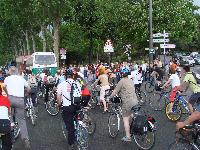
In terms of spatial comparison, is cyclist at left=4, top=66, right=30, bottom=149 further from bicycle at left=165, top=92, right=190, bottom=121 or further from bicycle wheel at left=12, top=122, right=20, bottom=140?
bicycle at left=165, top=92, right=190, bottom=121

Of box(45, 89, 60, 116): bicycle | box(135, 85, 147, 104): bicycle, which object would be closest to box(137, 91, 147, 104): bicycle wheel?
box(135, 85, 147, 104): bicycle

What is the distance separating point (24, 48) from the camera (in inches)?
3469

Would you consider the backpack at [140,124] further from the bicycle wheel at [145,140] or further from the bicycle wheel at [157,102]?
the bicycle wheel at [157,102]

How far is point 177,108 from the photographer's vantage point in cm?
1512

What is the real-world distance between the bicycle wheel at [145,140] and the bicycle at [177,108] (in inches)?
155

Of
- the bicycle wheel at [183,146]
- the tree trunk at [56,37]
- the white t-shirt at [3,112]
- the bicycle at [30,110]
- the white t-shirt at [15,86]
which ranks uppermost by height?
the tree trunk at [56,37]

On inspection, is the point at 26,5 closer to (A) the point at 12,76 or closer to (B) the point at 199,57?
(B) the point at 199,57

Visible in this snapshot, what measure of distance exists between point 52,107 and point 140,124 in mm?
7805

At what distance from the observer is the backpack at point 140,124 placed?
10.7 m

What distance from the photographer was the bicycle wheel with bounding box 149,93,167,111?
1753cm

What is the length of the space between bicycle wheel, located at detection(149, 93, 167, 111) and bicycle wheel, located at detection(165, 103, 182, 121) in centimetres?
173

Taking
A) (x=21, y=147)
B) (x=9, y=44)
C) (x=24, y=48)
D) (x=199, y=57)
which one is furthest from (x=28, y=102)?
(x=9, y=44)

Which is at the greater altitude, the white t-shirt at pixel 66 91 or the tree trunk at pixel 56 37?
the tree trunk at pixel 56 37

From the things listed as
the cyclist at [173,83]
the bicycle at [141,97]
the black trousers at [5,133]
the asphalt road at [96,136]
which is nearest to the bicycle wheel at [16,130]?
the asphalt road at [96,136]
